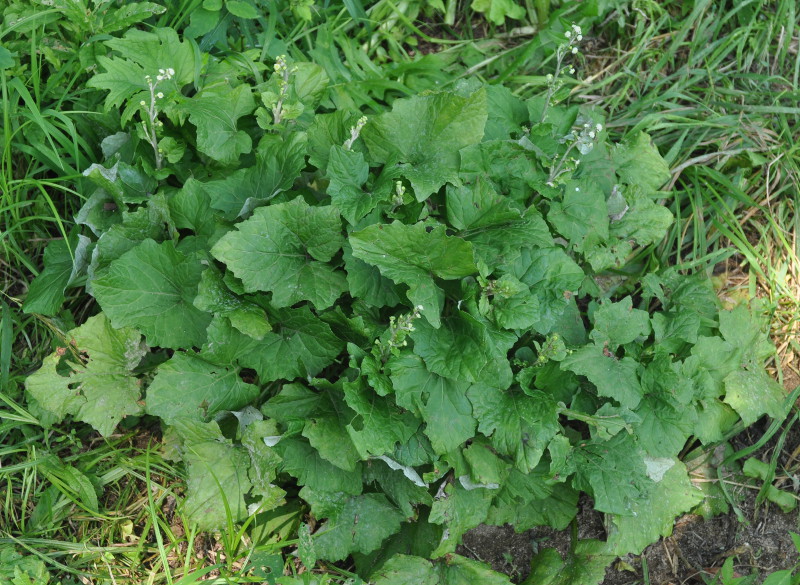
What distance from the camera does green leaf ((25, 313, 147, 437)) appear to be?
3344 millimetres

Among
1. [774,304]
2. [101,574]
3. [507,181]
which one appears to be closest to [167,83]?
[507,181]

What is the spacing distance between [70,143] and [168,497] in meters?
1.84

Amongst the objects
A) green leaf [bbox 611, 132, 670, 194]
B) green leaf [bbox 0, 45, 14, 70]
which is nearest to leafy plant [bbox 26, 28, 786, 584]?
green leaf [bbox 611, 132, 670, 194]

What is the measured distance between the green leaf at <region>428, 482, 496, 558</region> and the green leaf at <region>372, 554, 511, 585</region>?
74 mm

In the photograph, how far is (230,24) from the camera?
3934 millimetres

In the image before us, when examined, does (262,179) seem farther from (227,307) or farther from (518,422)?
(518,422)

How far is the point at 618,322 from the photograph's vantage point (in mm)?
3426

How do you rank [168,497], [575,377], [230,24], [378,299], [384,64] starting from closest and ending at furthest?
1. [378,299]
2. [575,377]
3. [168,497]
4. [230,24]
5. [384,64]

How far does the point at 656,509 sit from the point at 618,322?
926 mm

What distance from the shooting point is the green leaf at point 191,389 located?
3209 millimetres

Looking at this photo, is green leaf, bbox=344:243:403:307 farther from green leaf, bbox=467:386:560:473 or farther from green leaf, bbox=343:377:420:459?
green leaf, bbox=467:386:560:473

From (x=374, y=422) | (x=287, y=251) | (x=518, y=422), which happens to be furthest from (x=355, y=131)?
(x=518, y=422)

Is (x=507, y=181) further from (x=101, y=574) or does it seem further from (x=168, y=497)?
(x=101, y=574)

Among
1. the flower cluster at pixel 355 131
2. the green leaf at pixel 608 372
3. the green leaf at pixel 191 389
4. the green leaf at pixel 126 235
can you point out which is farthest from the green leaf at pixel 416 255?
the green leaf at pixel 126 235
